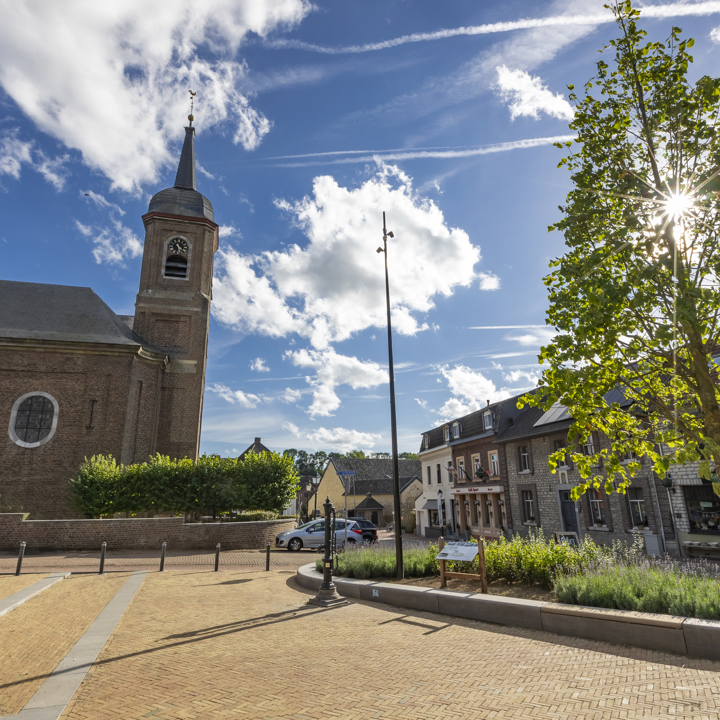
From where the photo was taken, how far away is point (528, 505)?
26.2 m

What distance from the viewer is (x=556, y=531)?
2327cm

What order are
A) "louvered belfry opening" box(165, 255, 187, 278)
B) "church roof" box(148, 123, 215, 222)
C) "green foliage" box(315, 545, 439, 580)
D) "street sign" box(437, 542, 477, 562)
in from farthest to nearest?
"church roof" box(148, 123, 215, 222)
"louvered belfry opening" box(165, 255, 187, 278)
"green foliage" box(315, 545, 439, 580)
"street sign" box(437, 542, 477, 562)

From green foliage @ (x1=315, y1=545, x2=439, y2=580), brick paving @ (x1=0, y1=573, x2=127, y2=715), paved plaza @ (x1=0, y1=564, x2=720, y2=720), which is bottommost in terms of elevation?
paved plaza @ (x1=0, y1=564, x2=720, y2=720)

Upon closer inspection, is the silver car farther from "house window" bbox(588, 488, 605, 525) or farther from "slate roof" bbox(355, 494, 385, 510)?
"slate roof" bbox(355, 494, 385, 510)

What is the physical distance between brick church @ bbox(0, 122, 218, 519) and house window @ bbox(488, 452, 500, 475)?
62.0 feet

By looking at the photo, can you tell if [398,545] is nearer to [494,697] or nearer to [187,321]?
[494,697]

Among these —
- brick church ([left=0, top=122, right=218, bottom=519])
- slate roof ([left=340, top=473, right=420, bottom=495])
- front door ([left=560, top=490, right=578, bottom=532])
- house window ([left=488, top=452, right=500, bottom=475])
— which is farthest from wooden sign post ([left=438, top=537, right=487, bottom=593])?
slate roof ([left=340, top=473, right=420, bottom=495])

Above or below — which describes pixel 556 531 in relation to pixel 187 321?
below

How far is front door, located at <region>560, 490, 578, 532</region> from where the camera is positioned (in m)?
22.9

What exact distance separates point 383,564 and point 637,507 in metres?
14.0

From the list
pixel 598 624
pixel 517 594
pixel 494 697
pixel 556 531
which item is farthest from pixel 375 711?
pixel 556 531

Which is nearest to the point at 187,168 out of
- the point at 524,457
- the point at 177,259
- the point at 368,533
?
the point at 177,259

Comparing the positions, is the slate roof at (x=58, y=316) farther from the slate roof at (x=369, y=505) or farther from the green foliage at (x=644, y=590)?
the slate roof at (x=369, y=505)

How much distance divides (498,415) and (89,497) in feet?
74.5
